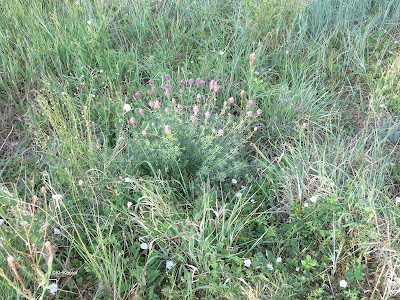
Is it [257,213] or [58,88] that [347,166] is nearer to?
[257,213]

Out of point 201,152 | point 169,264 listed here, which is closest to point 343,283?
point 169,264

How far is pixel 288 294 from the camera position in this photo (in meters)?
1.58

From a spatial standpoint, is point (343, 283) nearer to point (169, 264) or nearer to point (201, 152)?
point (169, 264)

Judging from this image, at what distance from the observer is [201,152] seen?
205cm

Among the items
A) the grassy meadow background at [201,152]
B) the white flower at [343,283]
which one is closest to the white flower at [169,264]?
the grassy meadow background at [201,152]

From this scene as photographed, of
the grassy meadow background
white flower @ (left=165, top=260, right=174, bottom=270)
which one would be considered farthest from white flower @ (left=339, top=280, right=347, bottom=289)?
white flower @ (left=165, top=260, right=174, bottom=270)

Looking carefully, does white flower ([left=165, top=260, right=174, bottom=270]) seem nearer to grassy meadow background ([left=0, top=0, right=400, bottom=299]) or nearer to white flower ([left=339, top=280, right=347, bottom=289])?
grassy meadow background ([left=0, top=0, right=400, bottom=299])

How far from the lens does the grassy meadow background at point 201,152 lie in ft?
5.28

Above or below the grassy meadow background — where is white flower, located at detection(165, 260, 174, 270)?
below

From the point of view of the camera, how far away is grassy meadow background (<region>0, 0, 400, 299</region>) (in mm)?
1609

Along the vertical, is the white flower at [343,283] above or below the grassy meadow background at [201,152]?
below

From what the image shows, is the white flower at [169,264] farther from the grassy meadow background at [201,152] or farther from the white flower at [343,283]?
the white flower at [343,283]

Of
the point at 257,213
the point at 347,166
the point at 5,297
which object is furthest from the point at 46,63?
the point at 347,166

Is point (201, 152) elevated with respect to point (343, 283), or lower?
elevated
